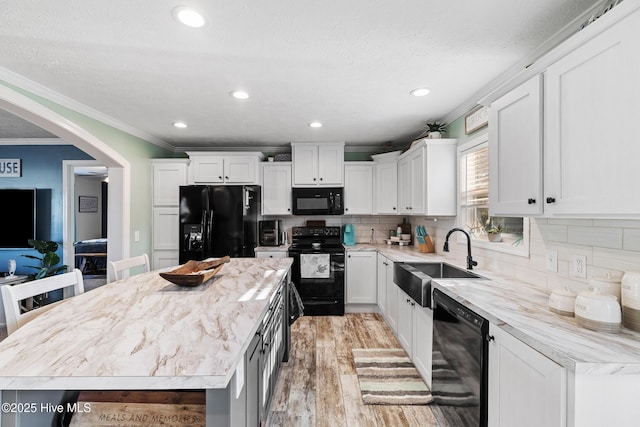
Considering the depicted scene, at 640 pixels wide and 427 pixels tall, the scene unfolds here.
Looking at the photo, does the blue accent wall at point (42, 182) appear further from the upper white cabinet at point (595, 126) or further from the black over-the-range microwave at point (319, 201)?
the upper white cabinet at point (595, 126)

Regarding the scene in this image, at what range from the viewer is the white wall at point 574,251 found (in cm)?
132

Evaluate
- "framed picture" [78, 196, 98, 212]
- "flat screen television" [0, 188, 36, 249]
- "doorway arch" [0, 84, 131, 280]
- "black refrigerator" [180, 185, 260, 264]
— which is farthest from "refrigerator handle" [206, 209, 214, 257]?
"framed picture" [78, 196, 98, 212]

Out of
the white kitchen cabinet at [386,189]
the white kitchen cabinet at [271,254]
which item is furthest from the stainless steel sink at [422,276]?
the white kitchen cabinet at [271,254]

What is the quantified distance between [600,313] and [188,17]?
2.31m

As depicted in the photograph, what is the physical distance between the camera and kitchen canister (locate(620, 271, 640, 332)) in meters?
1.08

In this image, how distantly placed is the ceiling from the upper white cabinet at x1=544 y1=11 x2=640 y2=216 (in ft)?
1.64

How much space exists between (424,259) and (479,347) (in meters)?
1.56

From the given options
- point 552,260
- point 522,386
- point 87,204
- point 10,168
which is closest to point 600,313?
point 522,386

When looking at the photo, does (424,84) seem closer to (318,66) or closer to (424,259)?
(318,66)

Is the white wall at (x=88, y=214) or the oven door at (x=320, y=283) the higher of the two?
the white wall at (x=88, y=214)

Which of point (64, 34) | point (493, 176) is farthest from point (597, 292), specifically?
point (64, 34)

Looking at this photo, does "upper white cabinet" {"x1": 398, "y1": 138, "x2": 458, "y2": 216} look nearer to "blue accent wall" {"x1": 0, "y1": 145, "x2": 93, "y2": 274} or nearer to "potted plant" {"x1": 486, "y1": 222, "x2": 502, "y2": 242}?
"potted plant" {"x1": 486, "y1": 222, "x2": 502, "y2": 242}

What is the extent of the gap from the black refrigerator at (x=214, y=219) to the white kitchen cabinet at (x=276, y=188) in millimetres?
510

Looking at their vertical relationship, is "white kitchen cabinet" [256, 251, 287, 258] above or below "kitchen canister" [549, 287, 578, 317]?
below
